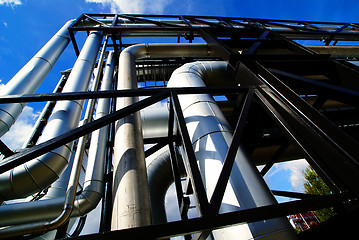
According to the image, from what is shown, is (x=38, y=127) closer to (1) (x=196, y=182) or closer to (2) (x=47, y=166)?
(2) (x=47, y=166)

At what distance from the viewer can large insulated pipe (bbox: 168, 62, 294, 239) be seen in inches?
54.7

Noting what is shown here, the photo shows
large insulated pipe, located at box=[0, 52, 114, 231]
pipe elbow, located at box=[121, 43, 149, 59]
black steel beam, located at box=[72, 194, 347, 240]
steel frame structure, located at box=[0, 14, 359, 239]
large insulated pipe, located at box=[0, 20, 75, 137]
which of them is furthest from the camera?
pipe elbow, located at box=[121, 43, 149, 59]

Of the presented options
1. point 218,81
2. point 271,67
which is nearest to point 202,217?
point 271,67

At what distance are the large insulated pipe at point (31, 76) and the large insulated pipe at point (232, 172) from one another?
228cm

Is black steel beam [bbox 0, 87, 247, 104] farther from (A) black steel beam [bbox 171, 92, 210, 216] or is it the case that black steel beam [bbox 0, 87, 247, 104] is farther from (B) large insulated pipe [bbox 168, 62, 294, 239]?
(A) black steel beam [bbox 171, 92, 210, 216]

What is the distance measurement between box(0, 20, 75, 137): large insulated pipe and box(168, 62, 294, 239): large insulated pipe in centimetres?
228

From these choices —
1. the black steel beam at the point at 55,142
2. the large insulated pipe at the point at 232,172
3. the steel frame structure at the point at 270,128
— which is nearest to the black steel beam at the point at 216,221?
the steel frame structure at the point at 270,128

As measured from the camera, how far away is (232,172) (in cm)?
171

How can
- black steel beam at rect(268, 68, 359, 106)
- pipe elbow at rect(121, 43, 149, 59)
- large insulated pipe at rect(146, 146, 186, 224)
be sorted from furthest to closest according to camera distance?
pipe elbow at rect(121, 43, 149, 59)
large insulated pipe at rect(146, 146, 186, 224)
black steel beam at rect(268, 68, 359, 106)

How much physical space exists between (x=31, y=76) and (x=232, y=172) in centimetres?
334

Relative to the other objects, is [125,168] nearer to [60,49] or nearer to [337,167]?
[337,167]

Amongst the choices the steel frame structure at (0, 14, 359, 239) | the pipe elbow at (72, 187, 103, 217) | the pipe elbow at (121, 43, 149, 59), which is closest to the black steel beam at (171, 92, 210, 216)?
the steel frame structure at (0, 14, 359, 239)

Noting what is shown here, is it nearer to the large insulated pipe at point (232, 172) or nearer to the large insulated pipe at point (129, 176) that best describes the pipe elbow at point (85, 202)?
the large insulated pipe at point (129, 176)

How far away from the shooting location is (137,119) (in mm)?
2350
